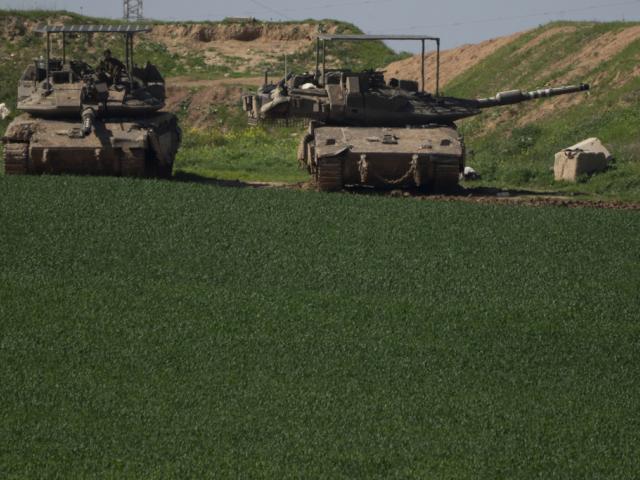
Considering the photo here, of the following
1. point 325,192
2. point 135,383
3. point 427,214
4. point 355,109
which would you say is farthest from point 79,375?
point 355,109

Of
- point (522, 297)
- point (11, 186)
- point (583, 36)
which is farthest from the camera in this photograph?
point (583, 36)

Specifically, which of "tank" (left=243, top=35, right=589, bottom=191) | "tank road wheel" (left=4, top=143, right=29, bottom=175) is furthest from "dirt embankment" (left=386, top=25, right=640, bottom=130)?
"tank road wheel" (left=4, top=143, right=29, bottom=175)

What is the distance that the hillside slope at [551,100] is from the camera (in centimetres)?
3262

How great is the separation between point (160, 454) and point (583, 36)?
40.2 m

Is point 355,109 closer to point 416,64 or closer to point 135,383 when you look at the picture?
point 135,383

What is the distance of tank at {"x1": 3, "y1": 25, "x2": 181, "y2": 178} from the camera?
2831 cm

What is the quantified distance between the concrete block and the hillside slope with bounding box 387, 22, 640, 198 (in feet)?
1.01

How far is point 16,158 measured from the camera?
28188 millimetres

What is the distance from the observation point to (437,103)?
30766mm

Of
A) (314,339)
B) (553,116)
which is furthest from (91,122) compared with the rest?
(553,116)

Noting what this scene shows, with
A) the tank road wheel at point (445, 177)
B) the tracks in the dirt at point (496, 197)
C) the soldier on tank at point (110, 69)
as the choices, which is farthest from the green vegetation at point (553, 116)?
the soldier on tank at point (110, 69)

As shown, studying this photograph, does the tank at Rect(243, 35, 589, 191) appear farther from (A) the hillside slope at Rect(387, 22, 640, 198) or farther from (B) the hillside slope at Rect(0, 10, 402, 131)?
(B) the hillside slope at Rect(0, 10, 402, 131)

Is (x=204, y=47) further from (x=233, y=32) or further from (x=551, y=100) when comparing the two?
(x=551, y=100)

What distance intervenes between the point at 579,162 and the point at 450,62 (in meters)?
29.5
